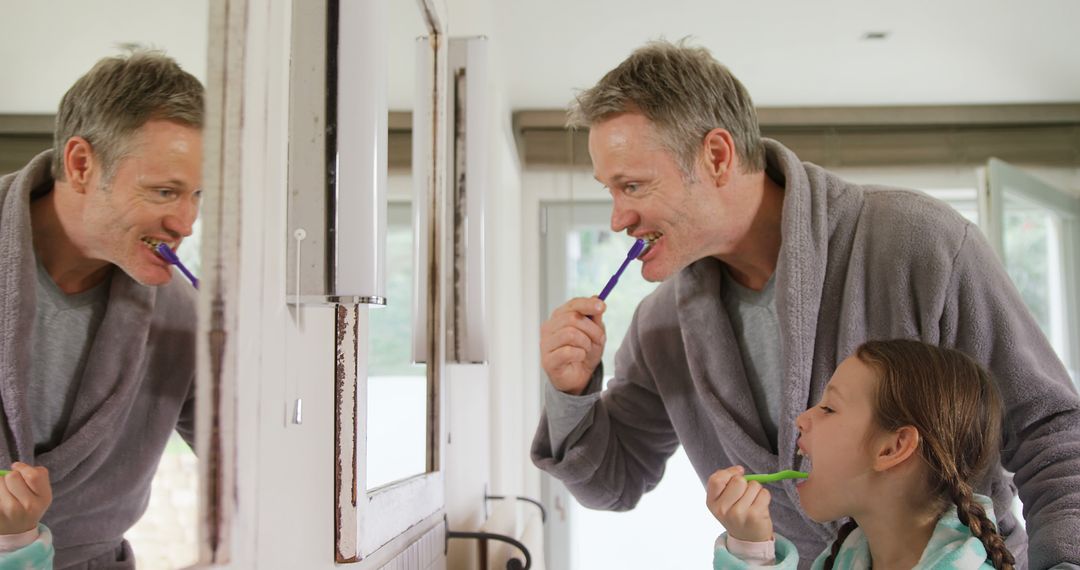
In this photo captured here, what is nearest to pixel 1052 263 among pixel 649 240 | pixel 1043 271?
pixel 1043 271

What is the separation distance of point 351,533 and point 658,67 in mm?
692

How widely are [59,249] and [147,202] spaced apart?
0.22ft

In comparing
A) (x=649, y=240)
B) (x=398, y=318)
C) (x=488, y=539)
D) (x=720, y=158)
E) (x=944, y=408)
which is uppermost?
(x=720, y=158)

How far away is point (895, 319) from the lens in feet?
3.64

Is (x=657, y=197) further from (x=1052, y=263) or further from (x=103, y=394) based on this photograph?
(x=1052, y=263)

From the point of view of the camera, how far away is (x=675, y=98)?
1.20 metres

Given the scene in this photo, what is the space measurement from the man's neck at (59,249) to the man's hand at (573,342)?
799 mm

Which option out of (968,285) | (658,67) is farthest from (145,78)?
(968,285)

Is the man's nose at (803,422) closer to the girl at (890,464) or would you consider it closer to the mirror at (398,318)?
the girl at (890,464)

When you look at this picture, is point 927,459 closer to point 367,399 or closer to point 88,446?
point 367,399

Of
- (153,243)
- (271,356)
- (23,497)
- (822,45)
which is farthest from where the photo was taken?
(822,45)

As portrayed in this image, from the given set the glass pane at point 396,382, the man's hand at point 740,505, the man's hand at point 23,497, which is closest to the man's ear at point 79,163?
the man's hand at point 23,497

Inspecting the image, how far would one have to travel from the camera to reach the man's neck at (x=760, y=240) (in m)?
1.24

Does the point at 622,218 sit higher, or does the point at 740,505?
the point at 622,218
